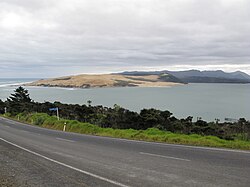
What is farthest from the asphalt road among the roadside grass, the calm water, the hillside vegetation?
the calm water

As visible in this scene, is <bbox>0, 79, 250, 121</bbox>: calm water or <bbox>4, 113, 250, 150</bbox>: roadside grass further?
<bbox>0, 79, 250, 121</bbox>: calm water

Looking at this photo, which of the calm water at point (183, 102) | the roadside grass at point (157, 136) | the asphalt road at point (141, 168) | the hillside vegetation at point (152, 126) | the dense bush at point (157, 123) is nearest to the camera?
the asphalt road at point (141, 168)

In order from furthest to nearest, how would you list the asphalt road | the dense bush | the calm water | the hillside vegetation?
the calm water, the dense bush, the hillside vegetation, the asphalt road

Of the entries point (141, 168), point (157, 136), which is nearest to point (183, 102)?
point (157, 136)

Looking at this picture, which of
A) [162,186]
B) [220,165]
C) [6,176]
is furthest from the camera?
[220,165]

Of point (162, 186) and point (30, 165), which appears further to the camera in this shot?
point (30, 165)

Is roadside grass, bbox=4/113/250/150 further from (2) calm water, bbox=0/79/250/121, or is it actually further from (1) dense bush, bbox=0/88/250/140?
(2) calm water, bbox=0/79/250/121

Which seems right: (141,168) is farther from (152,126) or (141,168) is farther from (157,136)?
(152,126)

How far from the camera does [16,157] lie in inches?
441

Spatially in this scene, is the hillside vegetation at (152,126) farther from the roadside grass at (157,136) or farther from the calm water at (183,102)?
the calm water at (183,102)

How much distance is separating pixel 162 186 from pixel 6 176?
4240 mm

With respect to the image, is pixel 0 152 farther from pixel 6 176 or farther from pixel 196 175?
pixel 196 175

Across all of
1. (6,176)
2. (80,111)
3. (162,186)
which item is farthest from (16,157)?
(80,111)

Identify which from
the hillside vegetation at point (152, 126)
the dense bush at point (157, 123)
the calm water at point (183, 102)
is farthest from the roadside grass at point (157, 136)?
the calm water at point (183, 102)
